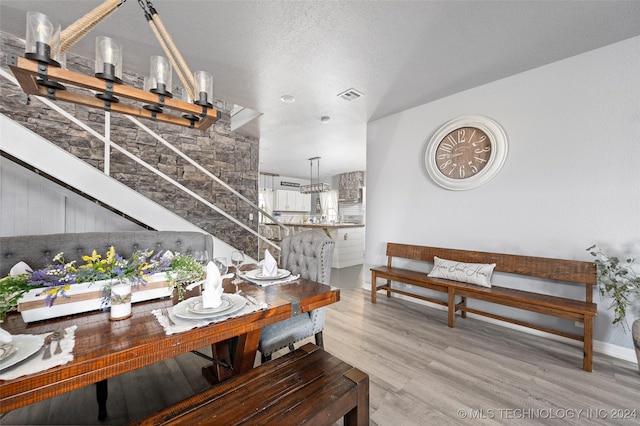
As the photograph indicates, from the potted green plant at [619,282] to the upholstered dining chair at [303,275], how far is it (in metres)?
2.24

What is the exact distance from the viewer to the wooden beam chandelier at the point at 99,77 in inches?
42.3

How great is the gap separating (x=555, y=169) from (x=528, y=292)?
3.97 feet

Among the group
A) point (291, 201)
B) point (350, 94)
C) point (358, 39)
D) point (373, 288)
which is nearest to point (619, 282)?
point (373, 288)

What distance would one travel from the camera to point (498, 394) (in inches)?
65.9

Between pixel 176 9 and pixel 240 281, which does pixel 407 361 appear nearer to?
pixel 240 281

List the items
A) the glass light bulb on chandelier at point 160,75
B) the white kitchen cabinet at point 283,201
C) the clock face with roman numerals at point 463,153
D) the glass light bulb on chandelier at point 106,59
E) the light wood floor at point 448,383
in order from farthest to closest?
1. the white kitchen cabinet at point 283,201
2. the clock face with roman numerals at point 463,153
3. the light wood floor at point 448,383
4. the glass light bulb on chandelier at point 160,75
5. the glass light bulb on chandelier at point 106,59

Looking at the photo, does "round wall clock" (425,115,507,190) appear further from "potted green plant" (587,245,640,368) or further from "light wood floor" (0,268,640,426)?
"light wood floor" (0,268,640,426)

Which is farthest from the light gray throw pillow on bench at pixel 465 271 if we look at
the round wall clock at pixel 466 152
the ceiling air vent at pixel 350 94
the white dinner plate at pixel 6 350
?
the white dinner plate at pixel 6 350

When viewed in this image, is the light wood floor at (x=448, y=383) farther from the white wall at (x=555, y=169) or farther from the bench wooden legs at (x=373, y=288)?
the bench wooden legs at (x=373, y=288)

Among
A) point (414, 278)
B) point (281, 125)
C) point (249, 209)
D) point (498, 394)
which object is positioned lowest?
point (498, 394)

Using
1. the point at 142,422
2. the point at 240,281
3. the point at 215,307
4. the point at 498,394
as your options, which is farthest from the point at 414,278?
the point at 142,422

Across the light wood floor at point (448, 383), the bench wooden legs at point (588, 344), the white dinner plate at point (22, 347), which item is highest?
the white dinner plate at point (22, 347)

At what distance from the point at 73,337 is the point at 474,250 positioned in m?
3.35

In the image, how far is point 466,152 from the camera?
2988 millimetres
